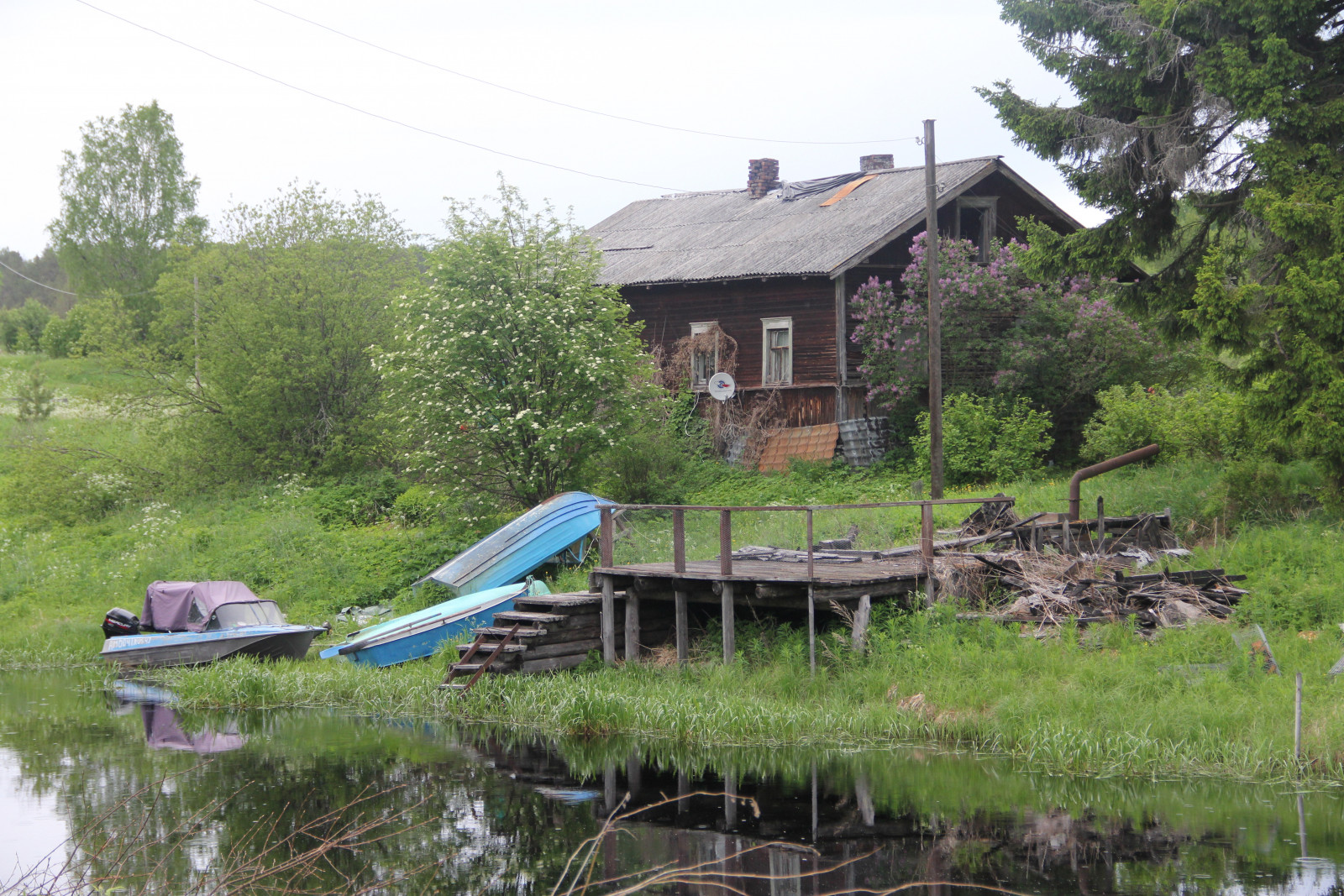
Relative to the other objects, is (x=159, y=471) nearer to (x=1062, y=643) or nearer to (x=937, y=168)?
(x=937, y=168)

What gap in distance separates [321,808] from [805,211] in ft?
74.1

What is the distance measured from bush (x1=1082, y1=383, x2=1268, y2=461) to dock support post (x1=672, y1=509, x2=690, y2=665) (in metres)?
8.14

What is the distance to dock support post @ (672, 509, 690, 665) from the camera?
15242 millimetres

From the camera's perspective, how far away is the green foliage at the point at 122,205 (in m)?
48.8

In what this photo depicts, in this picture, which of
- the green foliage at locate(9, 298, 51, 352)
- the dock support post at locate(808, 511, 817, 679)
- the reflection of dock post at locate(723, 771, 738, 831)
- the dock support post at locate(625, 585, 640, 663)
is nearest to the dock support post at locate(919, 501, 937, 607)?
the dock support post at locate(808, 511, 817, 679)

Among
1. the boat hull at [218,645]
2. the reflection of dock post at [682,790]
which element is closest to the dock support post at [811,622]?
the reflection of dock post at [682,790]

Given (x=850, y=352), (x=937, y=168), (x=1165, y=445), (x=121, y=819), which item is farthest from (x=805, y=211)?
(x=121, y=819)

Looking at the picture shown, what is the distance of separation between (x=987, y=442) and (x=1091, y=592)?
972 cm

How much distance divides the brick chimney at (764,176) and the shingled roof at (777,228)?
37 cm

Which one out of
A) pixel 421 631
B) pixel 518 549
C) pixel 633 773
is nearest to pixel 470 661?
pixel 421 631

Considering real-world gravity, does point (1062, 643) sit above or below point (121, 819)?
above

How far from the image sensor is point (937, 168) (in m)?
29.0

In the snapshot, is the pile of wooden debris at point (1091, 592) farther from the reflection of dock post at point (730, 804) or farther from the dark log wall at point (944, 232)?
the dark log wall at point (944, 232)

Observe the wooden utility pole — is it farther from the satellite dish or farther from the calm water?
the calm water
